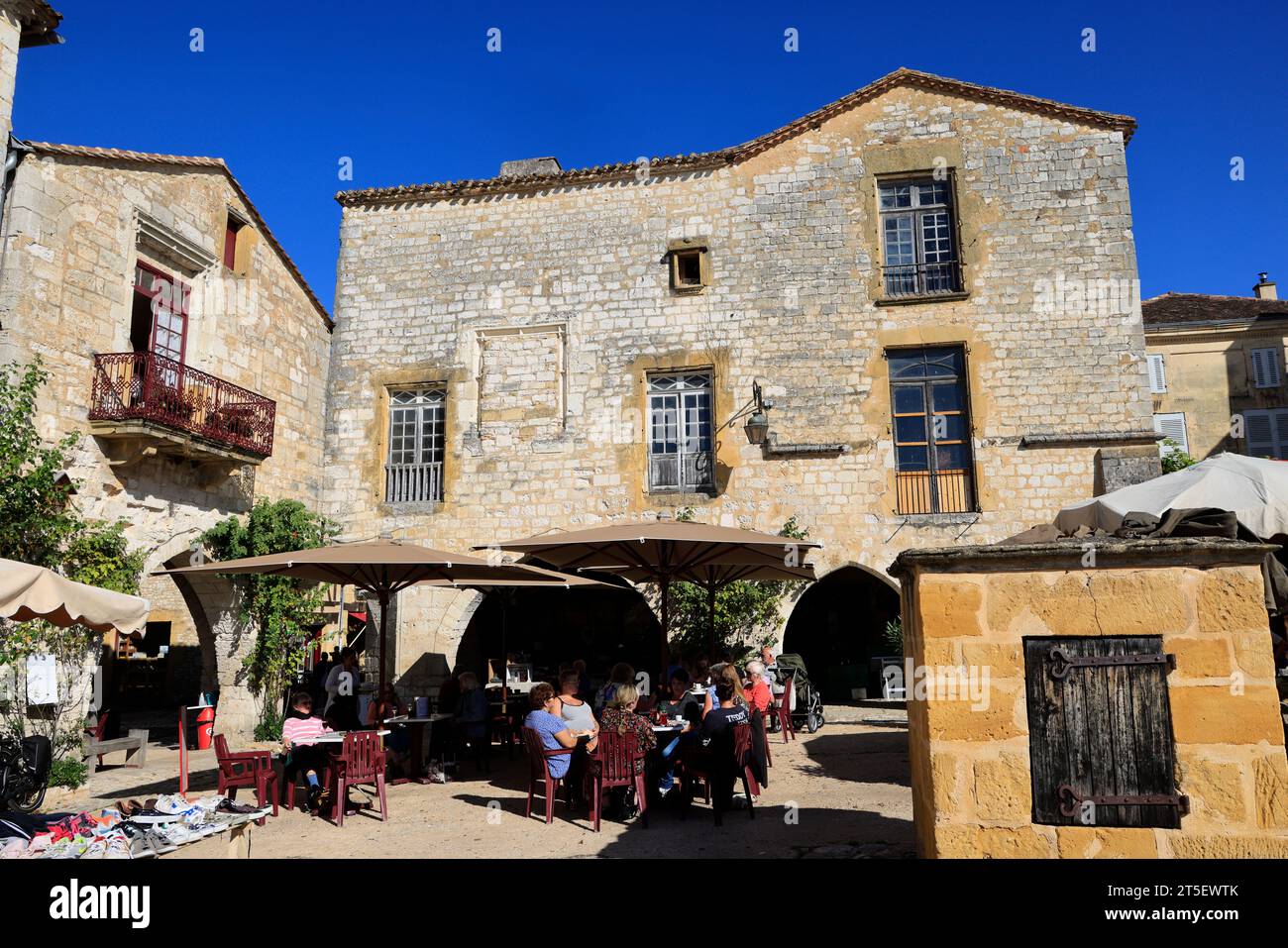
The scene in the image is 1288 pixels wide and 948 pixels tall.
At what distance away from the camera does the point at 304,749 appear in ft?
25.2

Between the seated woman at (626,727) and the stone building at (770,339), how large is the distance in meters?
6.08

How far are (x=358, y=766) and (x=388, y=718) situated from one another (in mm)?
1942

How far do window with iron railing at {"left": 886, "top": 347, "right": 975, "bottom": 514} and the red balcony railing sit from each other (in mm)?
8654

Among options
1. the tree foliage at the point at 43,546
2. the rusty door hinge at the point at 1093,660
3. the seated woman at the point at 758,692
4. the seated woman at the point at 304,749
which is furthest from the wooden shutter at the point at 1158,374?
the tree foliage at the point at 43,546

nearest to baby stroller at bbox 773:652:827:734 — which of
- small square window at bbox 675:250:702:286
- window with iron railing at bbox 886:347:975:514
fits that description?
window with iron railing at bbox 886:347:975:514

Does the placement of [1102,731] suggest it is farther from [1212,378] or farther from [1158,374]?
[1212,378]

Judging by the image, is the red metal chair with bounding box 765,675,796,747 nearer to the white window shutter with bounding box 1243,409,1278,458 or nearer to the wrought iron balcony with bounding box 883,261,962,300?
the wrought iron balcony with bounding box 883,261,962,300

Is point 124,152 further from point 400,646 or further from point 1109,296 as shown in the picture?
point 1109,296

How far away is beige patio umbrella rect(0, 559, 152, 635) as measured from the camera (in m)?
5.85

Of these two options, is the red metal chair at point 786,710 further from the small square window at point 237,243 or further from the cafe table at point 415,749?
the small square window at point 237,243

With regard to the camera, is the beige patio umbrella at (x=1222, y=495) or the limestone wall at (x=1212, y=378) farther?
the limestone wall at (x=1212, y=378)

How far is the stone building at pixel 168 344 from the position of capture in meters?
9.88

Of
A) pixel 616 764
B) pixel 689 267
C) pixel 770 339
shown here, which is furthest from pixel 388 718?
pixel 689 267

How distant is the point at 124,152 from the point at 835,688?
40.6ft
